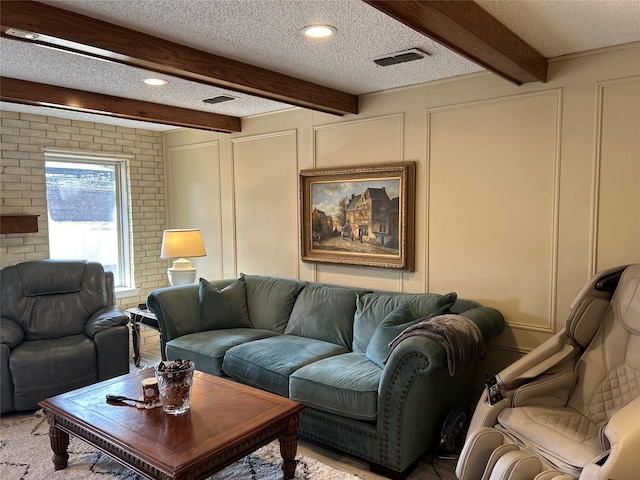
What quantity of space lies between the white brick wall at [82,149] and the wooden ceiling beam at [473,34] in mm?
3813

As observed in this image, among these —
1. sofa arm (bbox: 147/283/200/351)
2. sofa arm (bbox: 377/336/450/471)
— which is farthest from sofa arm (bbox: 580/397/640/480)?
sofa arm (bbox: 147/283/200/351)

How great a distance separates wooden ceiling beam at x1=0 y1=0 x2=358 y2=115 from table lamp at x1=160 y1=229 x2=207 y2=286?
1.84m

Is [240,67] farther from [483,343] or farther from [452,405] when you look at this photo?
[452,405]

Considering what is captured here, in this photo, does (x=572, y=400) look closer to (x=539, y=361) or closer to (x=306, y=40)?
(x=539, y=361)

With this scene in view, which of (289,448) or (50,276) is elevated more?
(50,276)

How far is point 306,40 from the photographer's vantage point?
2.54 metres

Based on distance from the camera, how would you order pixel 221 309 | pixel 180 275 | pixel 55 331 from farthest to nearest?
pixel 180 275
pixel 221 309
pixel 55 331

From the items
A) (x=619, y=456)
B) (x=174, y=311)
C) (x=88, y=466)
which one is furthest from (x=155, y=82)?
(x=619, y=456)

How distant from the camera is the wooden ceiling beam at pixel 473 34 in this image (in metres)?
1.80

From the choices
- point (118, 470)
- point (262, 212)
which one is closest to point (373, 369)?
point (118, 470)

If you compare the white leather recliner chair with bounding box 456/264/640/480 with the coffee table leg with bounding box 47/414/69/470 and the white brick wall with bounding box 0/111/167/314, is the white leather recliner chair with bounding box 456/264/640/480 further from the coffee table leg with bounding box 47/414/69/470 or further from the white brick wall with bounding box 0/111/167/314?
the white brick wall with bounding box 0/111/167/314

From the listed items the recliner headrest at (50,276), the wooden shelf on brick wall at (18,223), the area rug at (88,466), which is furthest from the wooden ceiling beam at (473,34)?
the wooden shelf on brick wall at (18,223)

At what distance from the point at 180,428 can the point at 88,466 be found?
2.93 feet

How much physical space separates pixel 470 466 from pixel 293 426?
0.87 m
